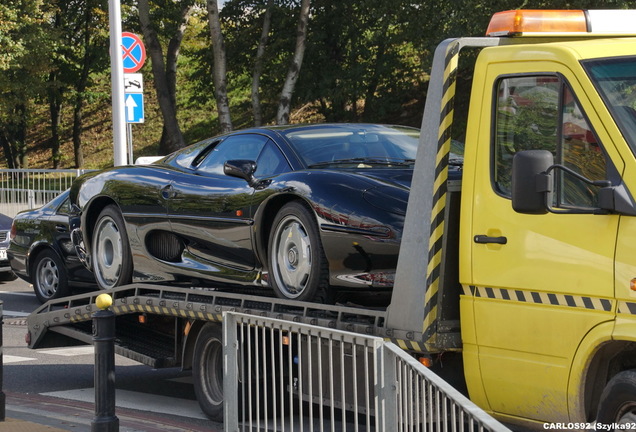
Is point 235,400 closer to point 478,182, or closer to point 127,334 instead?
Answer: point 478,182

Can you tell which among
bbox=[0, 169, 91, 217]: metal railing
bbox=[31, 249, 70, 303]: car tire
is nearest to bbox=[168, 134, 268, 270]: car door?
bbox=[31, 249, 70, 303]: car tire

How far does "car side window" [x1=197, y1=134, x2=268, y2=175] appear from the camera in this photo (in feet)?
25.8

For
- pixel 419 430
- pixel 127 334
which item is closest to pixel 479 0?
pixel 127 334

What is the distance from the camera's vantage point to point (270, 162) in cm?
755

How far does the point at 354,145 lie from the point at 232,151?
1.17 m

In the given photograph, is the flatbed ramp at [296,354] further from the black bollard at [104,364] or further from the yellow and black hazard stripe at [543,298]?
the black bollard at [104,364]

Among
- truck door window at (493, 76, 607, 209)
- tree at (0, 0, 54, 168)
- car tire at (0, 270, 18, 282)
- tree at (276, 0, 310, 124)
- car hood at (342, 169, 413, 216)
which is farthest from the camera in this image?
tree at (0, 0, 54, 168)

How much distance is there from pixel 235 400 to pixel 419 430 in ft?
7.55

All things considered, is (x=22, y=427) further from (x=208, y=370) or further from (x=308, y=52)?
(x=308, y=52)

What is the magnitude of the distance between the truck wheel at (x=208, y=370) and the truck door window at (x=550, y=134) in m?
3.10

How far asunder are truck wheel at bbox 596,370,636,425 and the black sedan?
1004 centimetres

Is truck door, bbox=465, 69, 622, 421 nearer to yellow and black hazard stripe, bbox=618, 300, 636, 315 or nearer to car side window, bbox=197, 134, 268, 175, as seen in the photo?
yellow and black hazard stripe, bbox=618, 300, 636, 315

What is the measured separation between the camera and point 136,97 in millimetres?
17016

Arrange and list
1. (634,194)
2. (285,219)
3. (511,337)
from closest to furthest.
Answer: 1. (634,194)
2. (511,337)
3. (285,219)
